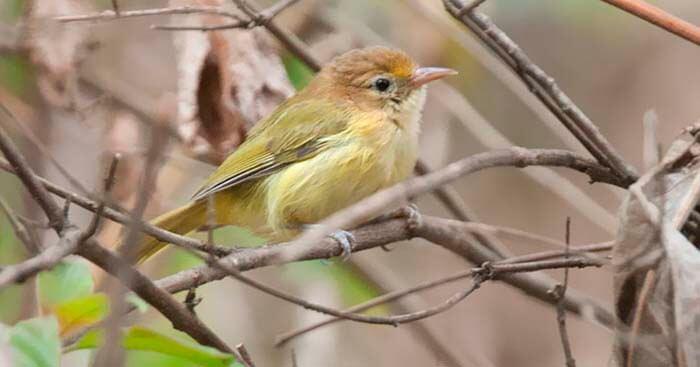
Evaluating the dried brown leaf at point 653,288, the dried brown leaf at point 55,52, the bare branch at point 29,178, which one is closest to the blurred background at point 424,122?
the dried brown leaf at point 55,52

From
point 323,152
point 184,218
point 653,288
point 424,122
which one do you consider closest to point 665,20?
point 653,288

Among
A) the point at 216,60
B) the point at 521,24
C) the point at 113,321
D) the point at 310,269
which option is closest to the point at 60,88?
the point at 216,60

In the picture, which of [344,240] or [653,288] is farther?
[344,240]

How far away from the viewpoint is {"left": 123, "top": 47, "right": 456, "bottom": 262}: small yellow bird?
3531mm

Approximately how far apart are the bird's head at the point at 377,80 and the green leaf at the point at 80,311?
183 centimetres

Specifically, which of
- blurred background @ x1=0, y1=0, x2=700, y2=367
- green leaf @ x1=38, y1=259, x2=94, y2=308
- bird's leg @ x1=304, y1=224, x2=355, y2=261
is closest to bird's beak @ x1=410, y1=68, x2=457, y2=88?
blurred background @ x1=0, y1=0, x2=700, y2=367

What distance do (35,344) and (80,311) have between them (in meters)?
0.28

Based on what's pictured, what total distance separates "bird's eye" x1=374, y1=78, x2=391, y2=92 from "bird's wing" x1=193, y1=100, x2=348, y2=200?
150 mm

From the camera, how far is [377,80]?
385 centimetres

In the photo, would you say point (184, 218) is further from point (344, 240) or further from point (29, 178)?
point (29, 178)

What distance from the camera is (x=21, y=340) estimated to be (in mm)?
1759

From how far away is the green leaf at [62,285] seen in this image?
213cm

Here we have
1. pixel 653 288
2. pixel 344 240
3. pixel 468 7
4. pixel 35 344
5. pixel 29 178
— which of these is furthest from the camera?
pixel 344 240

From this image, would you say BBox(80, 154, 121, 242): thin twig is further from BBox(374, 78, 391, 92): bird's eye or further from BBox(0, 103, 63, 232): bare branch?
BBox(374, 78, 391, 92): bird's eye
